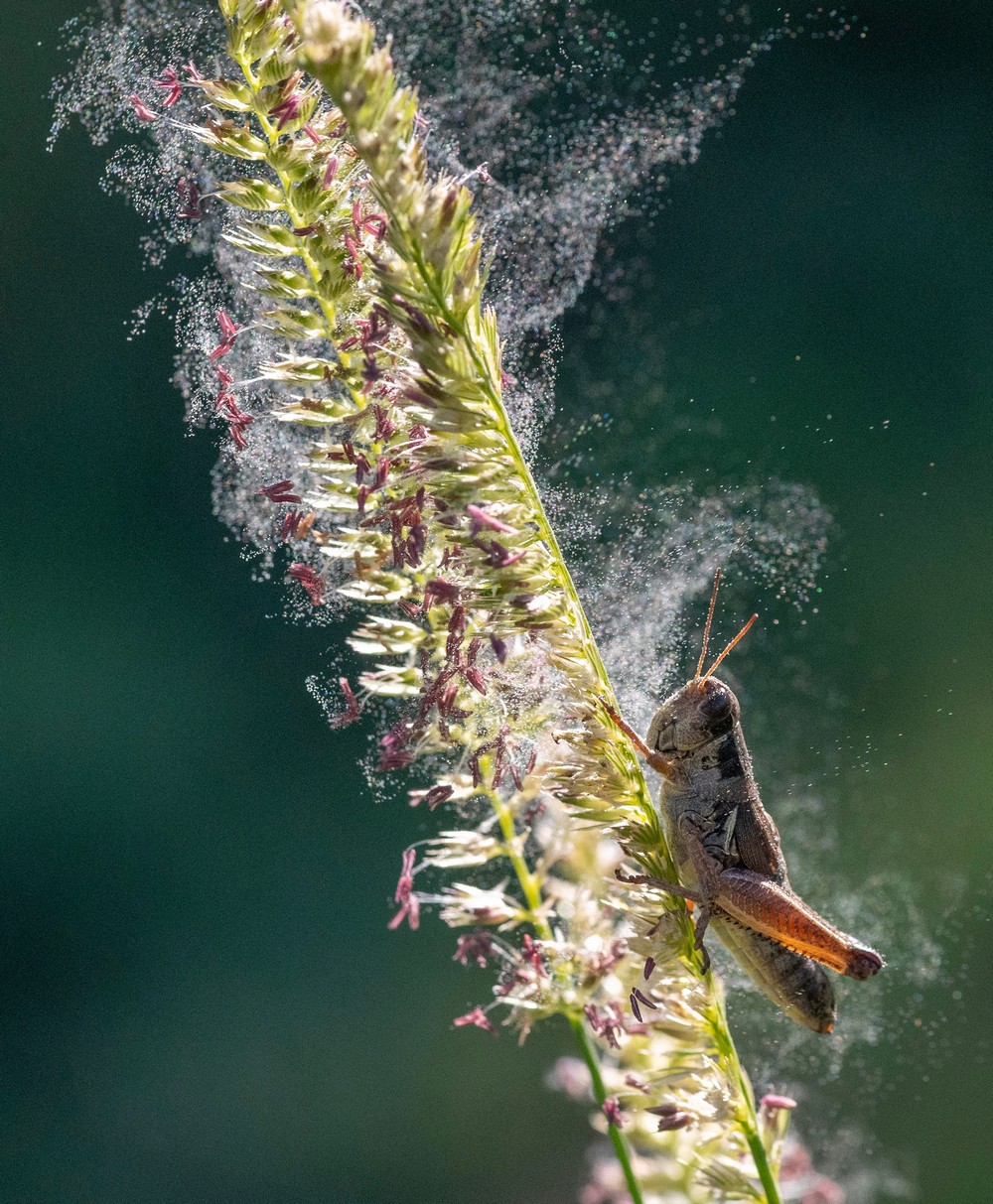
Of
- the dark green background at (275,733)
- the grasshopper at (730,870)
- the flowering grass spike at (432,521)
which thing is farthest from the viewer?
the dark green background at (275,733)

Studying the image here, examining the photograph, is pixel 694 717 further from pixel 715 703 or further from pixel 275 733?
A: pixel 275 733

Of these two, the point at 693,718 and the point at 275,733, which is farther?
the point at 275,733

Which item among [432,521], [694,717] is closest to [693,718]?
[694,717]

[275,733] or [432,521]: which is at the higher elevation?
[432,521]

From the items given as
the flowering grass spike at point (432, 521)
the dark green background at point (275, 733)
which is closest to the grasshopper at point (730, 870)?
the flowering grass spike at point (432, 521)

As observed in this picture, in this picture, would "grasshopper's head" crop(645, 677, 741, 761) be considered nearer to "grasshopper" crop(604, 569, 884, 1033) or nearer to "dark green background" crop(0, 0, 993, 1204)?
"grasshopper" crop(604, 569, 884, 1033)

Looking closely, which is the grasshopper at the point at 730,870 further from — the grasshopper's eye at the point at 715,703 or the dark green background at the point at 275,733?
the dark green background at the point at 275,733

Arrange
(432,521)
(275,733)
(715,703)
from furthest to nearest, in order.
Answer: (275,733) → (715,703) → (432,521)
